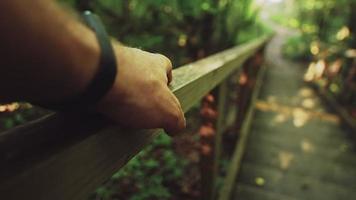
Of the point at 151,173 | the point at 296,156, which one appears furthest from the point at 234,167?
the point at 296,156

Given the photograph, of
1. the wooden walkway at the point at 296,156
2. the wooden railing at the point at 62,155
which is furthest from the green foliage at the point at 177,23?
the wooden railing at the point at 62,155

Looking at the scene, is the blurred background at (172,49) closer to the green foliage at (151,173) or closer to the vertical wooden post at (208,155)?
the green foliage at (151,173)

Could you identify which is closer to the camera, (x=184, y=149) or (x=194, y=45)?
(x=184, y=149)

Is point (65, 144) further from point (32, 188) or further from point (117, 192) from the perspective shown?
point (117, 192)

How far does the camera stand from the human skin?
0.52m

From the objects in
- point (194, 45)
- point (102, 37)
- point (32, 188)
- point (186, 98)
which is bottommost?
point (194, 45)

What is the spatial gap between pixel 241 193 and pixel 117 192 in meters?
1.42

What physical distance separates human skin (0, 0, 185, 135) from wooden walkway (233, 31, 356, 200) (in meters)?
3.45

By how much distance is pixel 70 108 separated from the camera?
71 cm

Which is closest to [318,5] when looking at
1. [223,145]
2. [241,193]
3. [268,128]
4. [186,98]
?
[268,128]

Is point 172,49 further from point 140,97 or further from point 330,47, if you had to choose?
point 330,47

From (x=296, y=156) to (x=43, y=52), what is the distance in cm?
530

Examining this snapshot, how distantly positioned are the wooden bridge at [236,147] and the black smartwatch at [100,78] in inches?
2.4

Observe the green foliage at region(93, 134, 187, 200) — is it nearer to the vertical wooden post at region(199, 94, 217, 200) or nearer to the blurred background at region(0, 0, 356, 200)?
the blurred background at region(0, 0, 356, 200)
